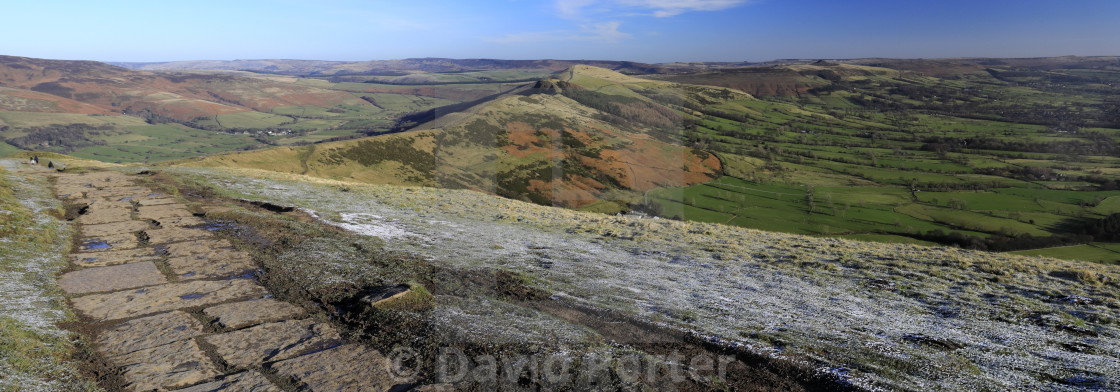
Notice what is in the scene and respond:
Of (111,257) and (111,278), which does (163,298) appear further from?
(111,257)

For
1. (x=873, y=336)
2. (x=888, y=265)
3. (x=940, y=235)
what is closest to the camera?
(x=873, y=336)

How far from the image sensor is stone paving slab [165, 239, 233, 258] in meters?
12.4

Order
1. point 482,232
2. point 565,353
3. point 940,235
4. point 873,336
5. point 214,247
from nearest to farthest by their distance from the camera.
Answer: point 565,353, point 873,336, point 214,247, point 482,232, point 940,235

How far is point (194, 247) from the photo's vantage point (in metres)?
13.0

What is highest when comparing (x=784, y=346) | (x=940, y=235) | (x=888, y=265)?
(x=784, y=346)

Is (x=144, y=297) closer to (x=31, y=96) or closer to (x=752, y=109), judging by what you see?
(x=752, y=109)

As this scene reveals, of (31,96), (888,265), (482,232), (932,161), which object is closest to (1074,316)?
(888,265)

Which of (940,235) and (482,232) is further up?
(482,232)

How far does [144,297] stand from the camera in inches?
369

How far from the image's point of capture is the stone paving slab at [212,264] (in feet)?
35.8

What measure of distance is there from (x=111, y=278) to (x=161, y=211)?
835 cm

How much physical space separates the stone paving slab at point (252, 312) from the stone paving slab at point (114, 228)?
343 inches

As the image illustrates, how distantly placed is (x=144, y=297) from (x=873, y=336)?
47.6 feet

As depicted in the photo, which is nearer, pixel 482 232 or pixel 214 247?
pixel 214 247
